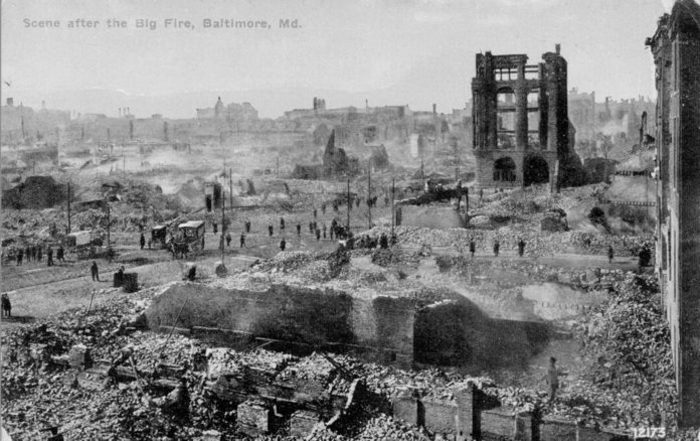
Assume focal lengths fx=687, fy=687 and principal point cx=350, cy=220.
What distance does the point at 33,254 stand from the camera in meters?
22.2

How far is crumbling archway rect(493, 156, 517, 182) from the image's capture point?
37344 millimetres

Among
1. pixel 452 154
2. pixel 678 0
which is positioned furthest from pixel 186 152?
pixel 678 0

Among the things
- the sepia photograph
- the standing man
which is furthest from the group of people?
the standing man

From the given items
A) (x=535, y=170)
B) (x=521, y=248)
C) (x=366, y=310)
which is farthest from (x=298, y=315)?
(x=535, y=170)

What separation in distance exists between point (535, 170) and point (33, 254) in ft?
84.2

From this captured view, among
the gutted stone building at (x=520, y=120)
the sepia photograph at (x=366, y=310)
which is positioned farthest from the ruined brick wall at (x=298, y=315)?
the gutted stone building at (x=520, y=120)

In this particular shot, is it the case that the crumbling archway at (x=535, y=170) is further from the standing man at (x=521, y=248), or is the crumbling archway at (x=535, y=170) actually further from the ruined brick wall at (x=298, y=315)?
the ruined brick wall at (x=298, y=315)

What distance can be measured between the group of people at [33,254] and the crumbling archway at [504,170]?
23.1 meters

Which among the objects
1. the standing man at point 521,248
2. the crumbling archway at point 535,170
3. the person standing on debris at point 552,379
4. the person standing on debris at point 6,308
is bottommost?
the person standing on debris at point 552,379

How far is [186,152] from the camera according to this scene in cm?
4619

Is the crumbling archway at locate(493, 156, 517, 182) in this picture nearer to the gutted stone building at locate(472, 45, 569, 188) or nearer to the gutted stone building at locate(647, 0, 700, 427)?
the gutted stone building at locate(472, 45, 569, 188)

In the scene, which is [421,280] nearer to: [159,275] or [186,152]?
[159,275]

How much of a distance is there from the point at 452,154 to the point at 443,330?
160 feet

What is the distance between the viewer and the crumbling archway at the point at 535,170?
37.0 metres
